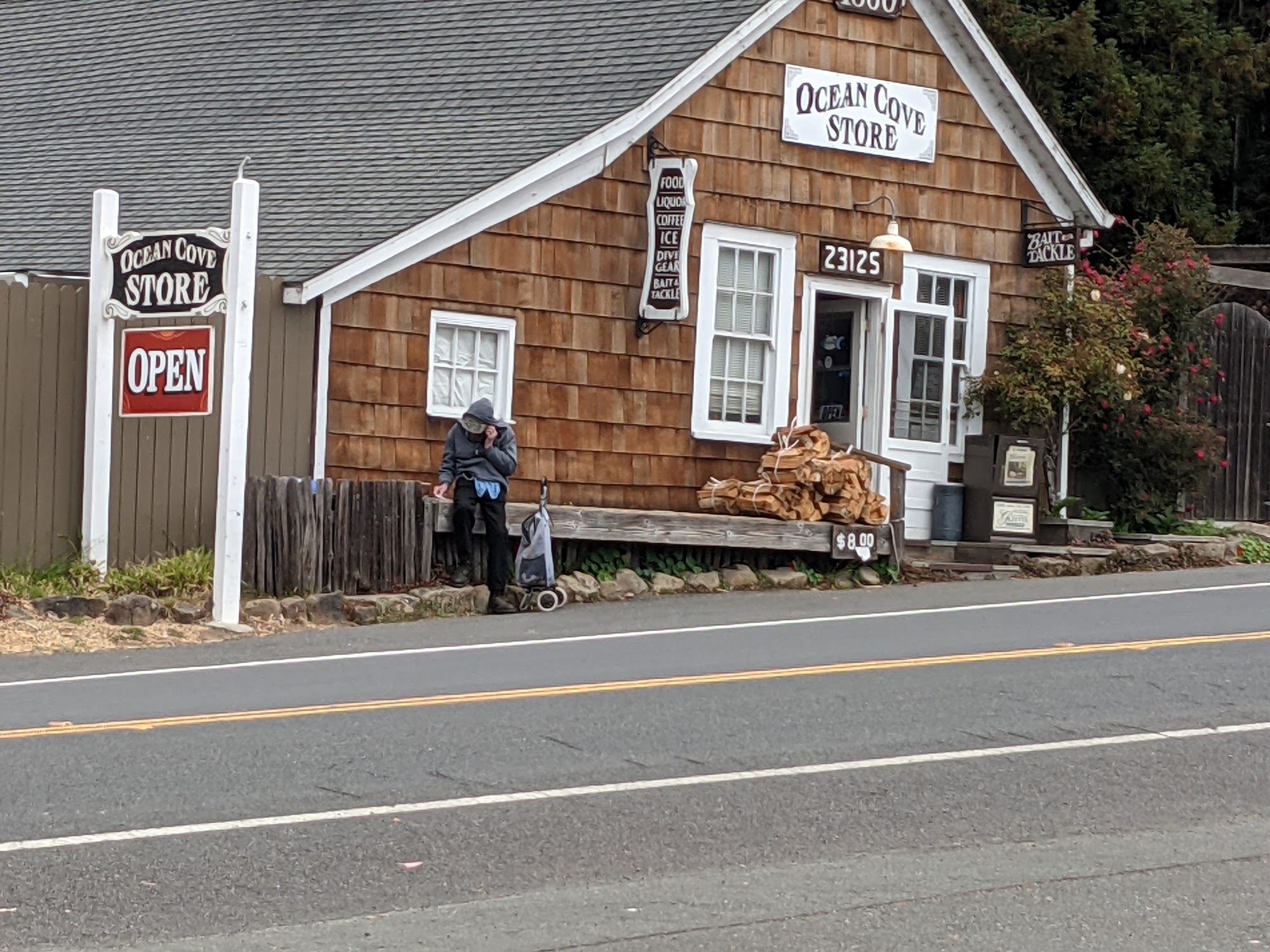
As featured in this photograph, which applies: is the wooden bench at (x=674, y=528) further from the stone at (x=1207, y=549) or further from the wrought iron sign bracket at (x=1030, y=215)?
the wrought iron sign bracket at (x=1030, y=215)

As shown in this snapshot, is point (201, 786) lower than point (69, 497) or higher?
lower

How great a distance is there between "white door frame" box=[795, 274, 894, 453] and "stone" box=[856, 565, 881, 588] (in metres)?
1.56

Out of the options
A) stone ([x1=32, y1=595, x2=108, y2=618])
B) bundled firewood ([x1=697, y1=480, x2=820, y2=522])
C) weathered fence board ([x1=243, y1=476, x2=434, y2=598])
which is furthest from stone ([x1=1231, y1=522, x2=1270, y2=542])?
stone ([x1=32, y1=595, x2=108, y2=618])

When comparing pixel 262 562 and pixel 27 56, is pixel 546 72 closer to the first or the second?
pixel 262 562

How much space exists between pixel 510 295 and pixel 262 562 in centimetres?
347

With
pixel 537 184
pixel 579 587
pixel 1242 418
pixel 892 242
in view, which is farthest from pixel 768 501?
pixel 1242 418

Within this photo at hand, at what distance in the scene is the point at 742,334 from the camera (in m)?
18.9

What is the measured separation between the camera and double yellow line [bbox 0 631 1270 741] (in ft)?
33.1

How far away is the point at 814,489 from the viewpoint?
1841cm

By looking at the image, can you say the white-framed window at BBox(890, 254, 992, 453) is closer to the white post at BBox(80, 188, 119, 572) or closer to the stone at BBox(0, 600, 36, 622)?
the white post at BBox(80, 188, 119, 572)

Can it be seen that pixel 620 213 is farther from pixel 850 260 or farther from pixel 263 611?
pixel 263 611

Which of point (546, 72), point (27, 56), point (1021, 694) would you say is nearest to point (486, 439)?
point (546, 72)

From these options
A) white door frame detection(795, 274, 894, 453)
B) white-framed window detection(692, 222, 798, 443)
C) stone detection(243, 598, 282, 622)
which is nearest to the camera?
stone detection(243, 598, 282, 622)

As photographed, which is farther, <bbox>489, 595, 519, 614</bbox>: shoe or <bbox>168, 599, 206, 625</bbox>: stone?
<bbox>489, 595, 519, 614</bbox>: shoe
